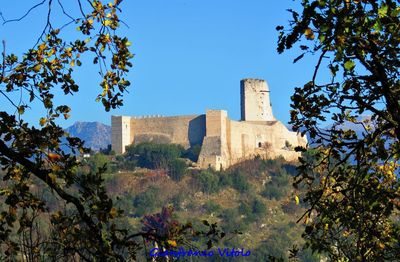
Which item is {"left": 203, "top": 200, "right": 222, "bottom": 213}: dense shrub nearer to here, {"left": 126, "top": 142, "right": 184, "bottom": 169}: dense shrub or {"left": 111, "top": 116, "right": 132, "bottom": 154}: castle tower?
{"left": 126, "top": 142, "right": 184, "bottom": 169}: dense shrub

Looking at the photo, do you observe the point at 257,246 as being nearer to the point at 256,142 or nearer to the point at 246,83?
the point at 256,142

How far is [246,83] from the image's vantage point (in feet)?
224

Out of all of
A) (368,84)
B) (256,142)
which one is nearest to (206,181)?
(256,142)

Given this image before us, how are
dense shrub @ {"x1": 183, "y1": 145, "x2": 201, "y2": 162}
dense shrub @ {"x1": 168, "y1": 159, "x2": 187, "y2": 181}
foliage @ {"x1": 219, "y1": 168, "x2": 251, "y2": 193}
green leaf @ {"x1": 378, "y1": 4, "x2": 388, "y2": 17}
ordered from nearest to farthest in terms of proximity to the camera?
green leaf @ {"x1": 378, "y1": 4, "x2": 388, "y2": 17} < dense shrub @ {"x1": 183, "y1": 145, "x2": 201, "y2": 162} < dense shrub @ {"x1": 168, "y1": 159, "x2": 187, "y2": 181} < foliage @ {"x1": 219, "y1": 168, "x2": 251, "y2": 193}

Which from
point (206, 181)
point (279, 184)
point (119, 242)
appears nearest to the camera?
point (119, 242)

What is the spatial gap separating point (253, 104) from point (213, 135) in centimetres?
909

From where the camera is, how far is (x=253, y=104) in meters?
67.4

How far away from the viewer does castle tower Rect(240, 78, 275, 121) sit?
220 feet

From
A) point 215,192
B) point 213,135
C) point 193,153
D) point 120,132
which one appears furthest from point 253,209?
point 120,132

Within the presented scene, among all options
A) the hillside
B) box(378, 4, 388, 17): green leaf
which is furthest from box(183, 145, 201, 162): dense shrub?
box(378, 4, 388, 17): green leaf

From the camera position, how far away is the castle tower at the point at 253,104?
67188mm

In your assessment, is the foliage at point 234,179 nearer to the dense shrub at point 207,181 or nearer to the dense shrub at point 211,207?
the dense shrub at point 207,181

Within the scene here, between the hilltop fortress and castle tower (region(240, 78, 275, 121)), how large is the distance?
7.97 feet

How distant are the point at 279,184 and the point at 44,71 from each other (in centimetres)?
6570
